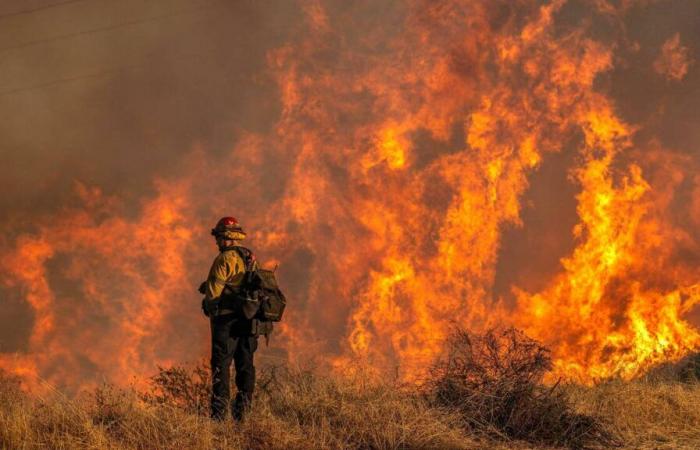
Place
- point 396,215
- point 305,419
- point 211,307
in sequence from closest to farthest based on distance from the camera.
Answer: point 305,419
point 211,307
point 396,215

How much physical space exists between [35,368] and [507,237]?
60.5 feet

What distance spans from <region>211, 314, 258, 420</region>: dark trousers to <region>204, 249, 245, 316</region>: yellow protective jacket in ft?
0.64

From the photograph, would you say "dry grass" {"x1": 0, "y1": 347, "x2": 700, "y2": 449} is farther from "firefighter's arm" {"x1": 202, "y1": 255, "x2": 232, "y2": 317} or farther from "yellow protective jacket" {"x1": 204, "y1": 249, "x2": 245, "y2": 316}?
"yellow protective jacket" {"x1": 204, "y1": 249, "x2": 245, "y2": 316}

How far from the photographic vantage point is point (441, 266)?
67.4 ft

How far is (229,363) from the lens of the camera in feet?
22.0

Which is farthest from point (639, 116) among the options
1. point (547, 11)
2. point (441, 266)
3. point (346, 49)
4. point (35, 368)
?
point (35, 368)

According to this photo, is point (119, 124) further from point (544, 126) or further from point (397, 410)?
point (397, 410)

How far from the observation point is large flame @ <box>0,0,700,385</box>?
61.3ft

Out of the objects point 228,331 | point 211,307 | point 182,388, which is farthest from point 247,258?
point 182,388

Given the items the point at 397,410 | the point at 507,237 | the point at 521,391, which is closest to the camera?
the point at 397,410

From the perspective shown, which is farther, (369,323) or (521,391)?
(369,323)

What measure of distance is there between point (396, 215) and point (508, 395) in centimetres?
1549

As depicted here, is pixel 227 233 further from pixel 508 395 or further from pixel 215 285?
pixel 508 395

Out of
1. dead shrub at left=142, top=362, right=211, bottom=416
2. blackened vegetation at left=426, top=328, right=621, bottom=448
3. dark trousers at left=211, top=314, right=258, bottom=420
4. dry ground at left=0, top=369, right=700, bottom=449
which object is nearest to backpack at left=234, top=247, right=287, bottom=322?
dark trousers at left=211, top=314, right=258, bottom=420
